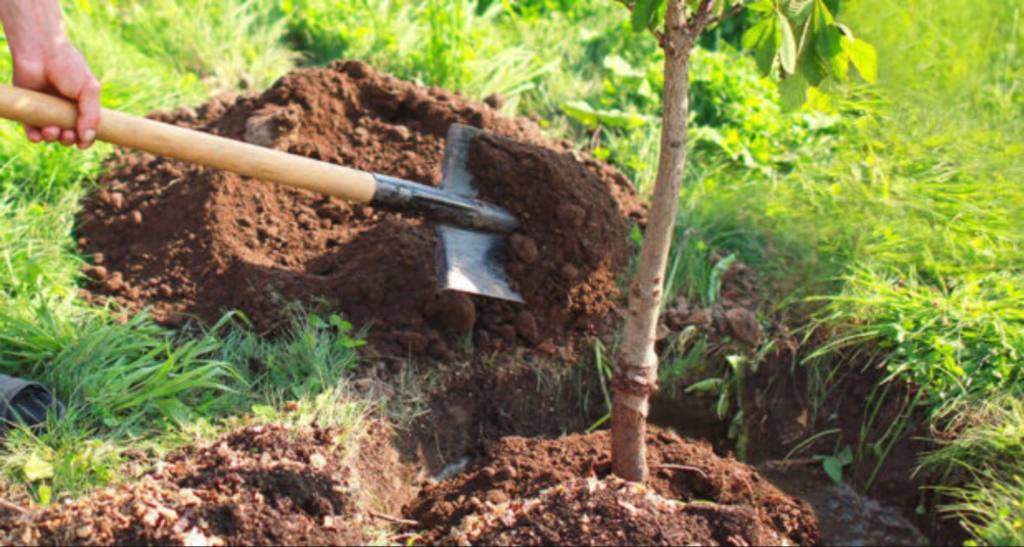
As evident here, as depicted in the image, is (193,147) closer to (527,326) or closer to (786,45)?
(527,326)

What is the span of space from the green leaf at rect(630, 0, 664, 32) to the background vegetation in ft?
1.98

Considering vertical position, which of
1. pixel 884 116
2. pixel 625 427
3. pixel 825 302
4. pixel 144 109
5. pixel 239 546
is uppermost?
pixel 884 116

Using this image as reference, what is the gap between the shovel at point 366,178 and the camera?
10.1 ft

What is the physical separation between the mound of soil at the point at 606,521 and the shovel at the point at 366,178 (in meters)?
0.88

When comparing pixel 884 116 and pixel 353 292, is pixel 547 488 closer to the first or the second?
pixel 353 292

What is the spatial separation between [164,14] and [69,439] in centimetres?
301

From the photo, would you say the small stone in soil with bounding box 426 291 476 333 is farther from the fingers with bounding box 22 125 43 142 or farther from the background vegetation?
the fingers with bounding box 22 125 43 142

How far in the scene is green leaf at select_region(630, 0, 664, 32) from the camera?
9.12 feet

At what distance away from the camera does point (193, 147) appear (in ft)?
10.6

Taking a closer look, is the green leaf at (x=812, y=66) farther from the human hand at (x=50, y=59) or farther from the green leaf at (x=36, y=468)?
the green leaf at (x=36, y=468)

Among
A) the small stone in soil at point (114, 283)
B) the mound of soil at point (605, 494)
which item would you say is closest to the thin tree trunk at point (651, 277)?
the mound of soil at point (605, 494)

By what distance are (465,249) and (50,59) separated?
139cm

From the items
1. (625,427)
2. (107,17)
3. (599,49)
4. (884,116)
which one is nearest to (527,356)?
(625,427)

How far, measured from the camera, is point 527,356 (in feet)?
12.7
